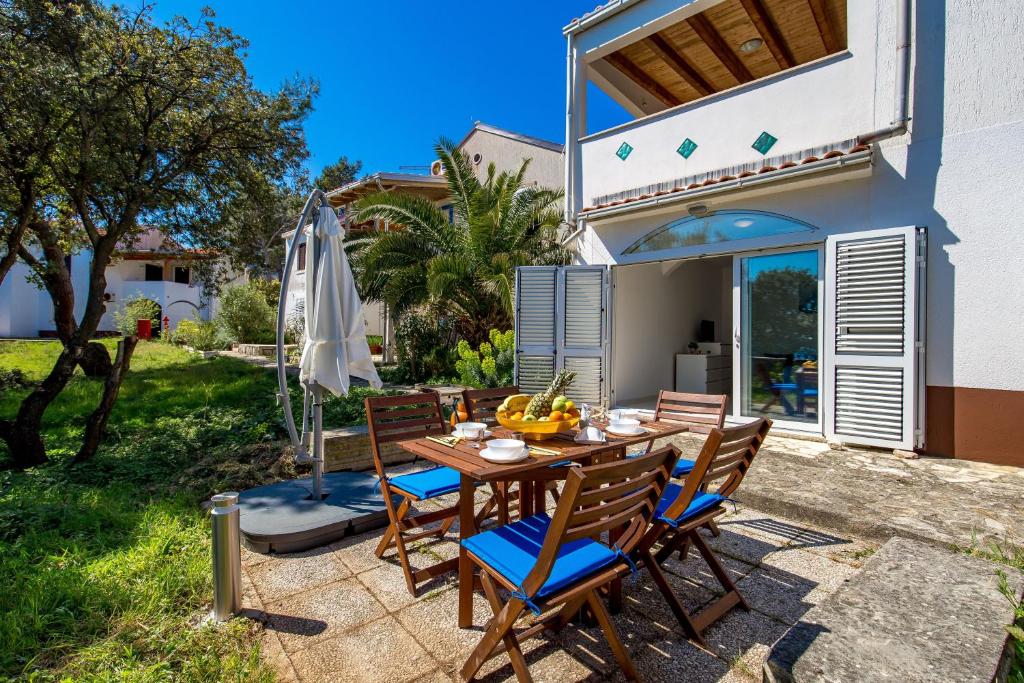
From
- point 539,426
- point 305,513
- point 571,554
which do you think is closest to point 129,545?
point 305,513

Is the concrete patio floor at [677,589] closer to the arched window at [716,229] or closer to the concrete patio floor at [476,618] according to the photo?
the concrete patio floor at [476,618]

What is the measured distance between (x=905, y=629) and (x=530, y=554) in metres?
1.57

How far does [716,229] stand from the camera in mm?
6895

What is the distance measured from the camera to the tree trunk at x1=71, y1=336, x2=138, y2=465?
572 cm

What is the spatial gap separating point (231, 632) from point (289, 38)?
11989 mm

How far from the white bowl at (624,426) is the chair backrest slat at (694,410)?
0.80 m

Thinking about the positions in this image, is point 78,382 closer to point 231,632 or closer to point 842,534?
point 231,632

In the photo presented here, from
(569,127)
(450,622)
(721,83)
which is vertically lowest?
(450,622)

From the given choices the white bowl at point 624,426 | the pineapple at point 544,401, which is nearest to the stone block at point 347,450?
the pineapple at point 544,401

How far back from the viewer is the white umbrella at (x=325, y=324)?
3.96 metres

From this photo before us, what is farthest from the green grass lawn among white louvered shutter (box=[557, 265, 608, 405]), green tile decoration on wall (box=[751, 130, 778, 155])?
green tile decoration on wall (box=[751, 130, 778, 155])

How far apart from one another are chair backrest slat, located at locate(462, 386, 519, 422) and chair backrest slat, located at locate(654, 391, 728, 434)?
130 cm

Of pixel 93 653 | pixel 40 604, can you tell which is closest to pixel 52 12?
pixel 40 604

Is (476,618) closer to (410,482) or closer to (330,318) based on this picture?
(410,482)
